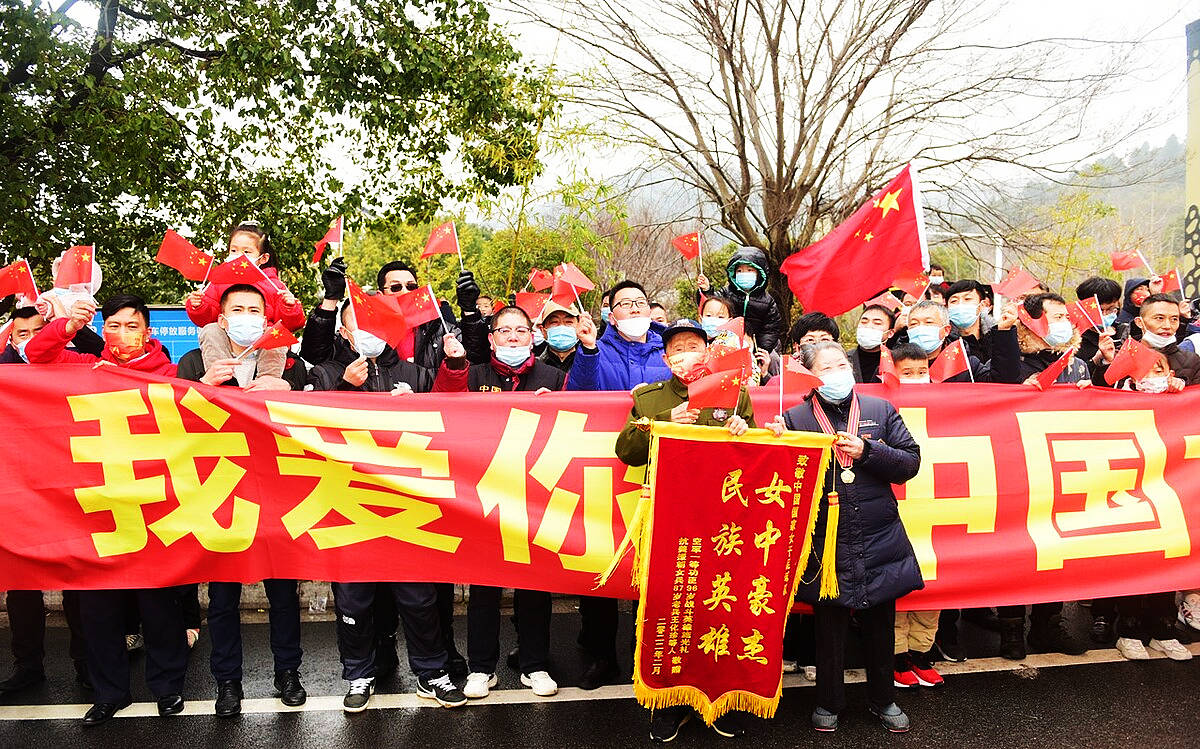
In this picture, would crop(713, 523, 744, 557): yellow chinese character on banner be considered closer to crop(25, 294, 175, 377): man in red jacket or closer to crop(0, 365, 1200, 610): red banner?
crop(0, 365, 1200, 610): red banner

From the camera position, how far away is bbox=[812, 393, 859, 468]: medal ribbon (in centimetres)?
381

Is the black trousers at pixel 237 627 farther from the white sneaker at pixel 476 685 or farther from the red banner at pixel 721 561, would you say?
the red banner at pixel 721 561

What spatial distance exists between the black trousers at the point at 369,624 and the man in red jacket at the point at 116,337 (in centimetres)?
162

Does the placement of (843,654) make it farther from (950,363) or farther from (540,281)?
(540,281)

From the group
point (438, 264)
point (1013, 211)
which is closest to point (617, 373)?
point (1013, 211)

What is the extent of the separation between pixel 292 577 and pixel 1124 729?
4084 mm

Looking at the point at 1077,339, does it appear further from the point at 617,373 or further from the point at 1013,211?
the point at 1013,211

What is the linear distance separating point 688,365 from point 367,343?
1.71 metres


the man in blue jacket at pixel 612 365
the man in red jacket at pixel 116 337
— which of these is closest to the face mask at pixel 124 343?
the man in red jacket at pixel 116 337

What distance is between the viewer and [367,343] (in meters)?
4.34

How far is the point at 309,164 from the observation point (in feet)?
28.5

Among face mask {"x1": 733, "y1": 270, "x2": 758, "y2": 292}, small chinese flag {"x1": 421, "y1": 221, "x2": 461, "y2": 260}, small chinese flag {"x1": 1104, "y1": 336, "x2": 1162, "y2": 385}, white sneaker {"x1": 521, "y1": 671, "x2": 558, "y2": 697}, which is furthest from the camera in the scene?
face mask {"x1": 733, "y1": 270, "x2": 758, "y2": 292}

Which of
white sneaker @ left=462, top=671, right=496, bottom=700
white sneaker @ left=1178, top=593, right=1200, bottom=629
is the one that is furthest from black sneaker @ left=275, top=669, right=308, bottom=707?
white sneaker @ left=1178, top=593, right=1200, bottom=629

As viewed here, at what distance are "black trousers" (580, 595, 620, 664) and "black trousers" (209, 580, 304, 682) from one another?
5.07 feet
